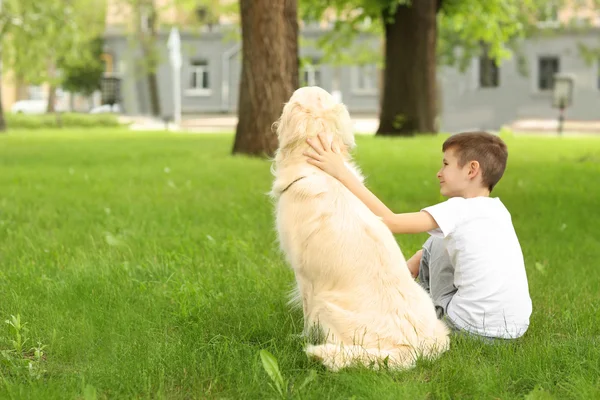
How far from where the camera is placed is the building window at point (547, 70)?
5056 cm

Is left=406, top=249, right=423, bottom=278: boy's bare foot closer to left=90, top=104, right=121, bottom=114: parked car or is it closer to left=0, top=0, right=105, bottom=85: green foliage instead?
left=0, top=0, right=105, bottom=85: green foliage

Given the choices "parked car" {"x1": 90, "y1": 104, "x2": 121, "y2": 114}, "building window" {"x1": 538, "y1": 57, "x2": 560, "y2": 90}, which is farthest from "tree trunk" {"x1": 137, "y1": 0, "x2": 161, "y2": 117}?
"building window" {"x1": 538, "y1": 57, "x2": 560, "y2": 90}

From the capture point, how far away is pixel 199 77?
186ft

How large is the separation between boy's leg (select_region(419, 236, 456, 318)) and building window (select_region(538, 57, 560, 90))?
159 ft

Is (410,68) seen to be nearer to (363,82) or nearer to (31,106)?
(363,82)

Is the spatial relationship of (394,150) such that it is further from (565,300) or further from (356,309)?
(356,309)

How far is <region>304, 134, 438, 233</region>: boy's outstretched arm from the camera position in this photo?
3738mm

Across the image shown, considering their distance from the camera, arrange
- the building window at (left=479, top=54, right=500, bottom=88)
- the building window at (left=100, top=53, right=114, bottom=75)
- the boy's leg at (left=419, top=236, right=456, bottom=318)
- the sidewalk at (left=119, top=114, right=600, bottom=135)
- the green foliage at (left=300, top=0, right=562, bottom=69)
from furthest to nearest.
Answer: the building window at (left=100, top=53, right=114, bottom=75) < the building window at (left=479, top=54, right=500, bottom=88) < the sidewalk at (left=119, top=114, right=600, bottom=135) < the green foliage at (left=300, top=0, right=562, bottom=69) < the boy's leg at (left=419, top=236, right=456, bottom=318)

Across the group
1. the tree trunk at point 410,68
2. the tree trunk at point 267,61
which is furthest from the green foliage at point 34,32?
the tree trunk at point 267,61

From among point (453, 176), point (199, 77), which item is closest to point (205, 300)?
point (453, 176)

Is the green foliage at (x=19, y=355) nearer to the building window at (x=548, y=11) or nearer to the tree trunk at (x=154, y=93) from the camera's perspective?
the building window at (x=548, y=11)

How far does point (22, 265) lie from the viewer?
19.5 ft

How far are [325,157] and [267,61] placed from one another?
11.3 meters

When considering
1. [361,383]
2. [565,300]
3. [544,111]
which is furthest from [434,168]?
[544,111]
